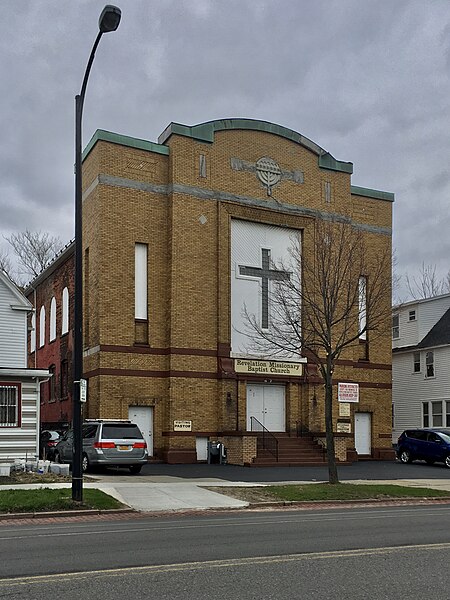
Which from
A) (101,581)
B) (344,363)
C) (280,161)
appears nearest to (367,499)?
(101,581)

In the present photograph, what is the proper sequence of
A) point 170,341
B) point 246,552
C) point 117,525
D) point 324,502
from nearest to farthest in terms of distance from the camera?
point 246,552
point 117,525
point 324,502
point 170,341

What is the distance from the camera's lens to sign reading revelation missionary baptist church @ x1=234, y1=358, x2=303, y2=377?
33.8 meters

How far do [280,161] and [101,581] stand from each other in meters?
29.3

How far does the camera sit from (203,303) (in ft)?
109

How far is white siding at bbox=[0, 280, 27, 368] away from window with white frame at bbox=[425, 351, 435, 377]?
24185 mm

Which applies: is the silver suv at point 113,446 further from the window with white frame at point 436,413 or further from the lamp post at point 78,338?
the window with white frame at point 436,413

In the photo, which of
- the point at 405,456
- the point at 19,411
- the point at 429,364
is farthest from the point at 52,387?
the point at 429,364

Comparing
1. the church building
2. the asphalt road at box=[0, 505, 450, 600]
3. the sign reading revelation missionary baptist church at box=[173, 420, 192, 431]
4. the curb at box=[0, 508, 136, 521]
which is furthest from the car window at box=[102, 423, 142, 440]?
the asphalt road at box=[0, 505, 450, 600]

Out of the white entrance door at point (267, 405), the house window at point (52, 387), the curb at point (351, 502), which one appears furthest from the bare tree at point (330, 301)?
the house window at point (52, 387)

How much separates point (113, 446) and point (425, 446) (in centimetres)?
1551

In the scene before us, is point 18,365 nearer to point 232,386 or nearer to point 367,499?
point 232,386

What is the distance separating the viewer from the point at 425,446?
34.8m

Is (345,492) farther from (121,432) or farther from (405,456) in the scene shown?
(405,456)

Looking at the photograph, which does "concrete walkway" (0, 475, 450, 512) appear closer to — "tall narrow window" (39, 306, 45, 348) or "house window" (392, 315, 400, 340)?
"tall narrow window" (39, 306, 45, 348)
